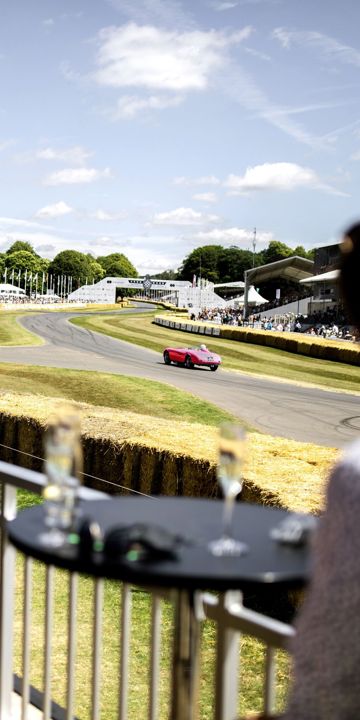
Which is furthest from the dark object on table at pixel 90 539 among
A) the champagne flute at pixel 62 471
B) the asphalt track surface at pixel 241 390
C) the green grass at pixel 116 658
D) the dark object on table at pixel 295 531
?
the asphalt track surface at pixel 241 390

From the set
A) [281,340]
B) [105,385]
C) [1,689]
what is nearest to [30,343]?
[281,340]

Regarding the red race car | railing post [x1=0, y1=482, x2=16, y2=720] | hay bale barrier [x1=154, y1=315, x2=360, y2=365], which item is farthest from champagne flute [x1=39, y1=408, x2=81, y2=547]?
the red race car

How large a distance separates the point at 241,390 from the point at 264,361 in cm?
1422

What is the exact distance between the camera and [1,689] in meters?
4.39

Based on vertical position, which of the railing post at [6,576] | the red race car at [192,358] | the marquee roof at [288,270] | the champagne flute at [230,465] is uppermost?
the marquee roof at [288,270]

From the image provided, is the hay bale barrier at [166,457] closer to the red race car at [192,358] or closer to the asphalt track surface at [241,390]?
the asphalt track surface at [241,390]

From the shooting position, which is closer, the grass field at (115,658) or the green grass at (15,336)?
the grass field at (115,658)

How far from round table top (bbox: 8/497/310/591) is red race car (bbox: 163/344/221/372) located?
40.4 metres

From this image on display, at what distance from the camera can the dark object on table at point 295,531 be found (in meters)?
2.71

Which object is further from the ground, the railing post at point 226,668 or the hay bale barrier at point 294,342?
the railing post at point 226,668

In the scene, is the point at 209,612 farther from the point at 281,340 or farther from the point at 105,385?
the point at 281,340

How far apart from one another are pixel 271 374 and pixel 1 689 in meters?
41.0

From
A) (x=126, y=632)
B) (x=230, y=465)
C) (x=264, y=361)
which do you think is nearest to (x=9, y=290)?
(x=264, y=361)

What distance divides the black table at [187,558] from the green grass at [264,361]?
37096 millimetres
